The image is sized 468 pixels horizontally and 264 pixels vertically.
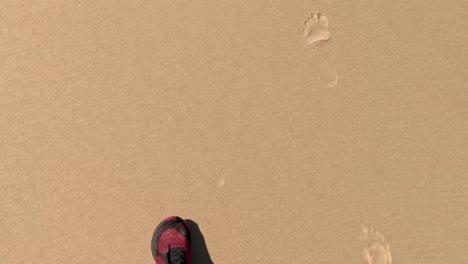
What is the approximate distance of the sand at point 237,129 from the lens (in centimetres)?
184

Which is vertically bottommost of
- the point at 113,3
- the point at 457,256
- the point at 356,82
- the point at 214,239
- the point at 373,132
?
the point at 457,256

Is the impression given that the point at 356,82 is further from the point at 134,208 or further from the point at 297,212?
the point at 134,208

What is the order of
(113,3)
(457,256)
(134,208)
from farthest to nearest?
1. (113,3)
2. (134,208)
3. (457,256)

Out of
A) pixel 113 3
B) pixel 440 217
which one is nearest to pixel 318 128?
pixel 440 217

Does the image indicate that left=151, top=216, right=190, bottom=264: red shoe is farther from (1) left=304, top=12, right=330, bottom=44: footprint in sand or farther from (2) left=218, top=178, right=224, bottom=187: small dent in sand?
(1) left=304, top=12, right=330, bottom=44: footprint in sand

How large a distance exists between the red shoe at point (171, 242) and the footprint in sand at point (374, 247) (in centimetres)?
81

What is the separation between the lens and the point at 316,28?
1964 millimetres

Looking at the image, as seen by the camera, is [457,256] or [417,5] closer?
[457,256]

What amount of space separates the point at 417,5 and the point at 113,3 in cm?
149

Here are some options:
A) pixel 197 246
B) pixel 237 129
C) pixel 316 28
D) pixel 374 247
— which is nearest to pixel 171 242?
pixel 197 246

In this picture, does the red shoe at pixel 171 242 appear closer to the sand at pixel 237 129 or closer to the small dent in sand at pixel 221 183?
the sand at pixel 237 129

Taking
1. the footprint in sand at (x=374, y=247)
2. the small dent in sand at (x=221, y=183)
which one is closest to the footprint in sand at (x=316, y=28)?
the small dent in sand at (x=221, y=183)

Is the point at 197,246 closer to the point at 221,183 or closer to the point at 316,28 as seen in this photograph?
the point at 221,183

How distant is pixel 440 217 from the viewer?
1811mm
